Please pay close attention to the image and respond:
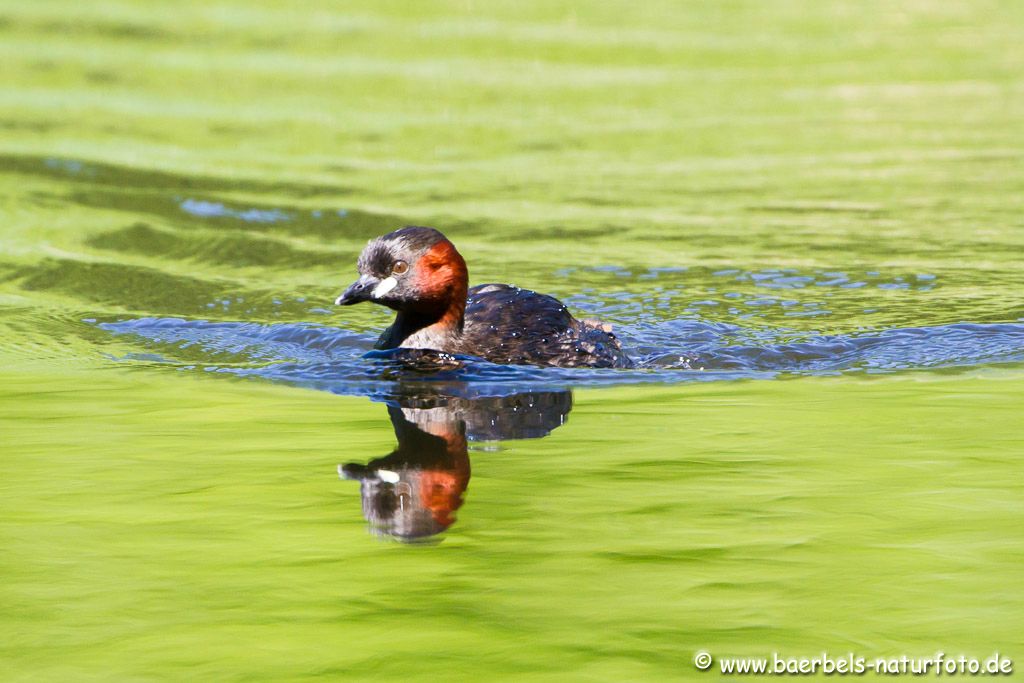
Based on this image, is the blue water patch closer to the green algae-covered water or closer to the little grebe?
the green algae-covered water

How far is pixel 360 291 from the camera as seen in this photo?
783 centimetres

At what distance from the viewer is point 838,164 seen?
46.7 feet

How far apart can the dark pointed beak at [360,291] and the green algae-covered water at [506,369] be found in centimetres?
45

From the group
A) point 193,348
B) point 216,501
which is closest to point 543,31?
point 193,348

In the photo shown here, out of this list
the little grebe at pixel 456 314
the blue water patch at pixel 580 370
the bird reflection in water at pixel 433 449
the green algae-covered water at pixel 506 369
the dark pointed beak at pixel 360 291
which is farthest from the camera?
the little grebe at pixel 456 314

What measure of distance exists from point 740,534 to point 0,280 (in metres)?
7.04

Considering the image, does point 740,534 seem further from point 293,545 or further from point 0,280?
point 0,280

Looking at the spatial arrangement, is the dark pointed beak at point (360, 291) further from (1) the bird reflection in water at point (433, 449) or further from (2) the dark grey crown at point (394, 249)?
(1) the bird reflection in water at point (433, 449)

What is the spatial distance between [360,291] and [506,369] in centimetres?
92

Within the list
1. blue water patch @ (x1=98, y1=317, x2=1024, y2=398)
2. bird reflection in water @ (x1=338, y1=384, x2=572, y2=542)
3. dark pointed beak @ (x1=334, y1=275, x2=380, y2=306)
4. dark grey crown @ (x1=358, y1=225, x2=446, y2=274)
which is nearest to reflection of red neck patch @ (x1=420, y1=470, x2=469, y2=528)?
bird reflection in water @ (x1=338, y1=384, x2=572, y2=542)

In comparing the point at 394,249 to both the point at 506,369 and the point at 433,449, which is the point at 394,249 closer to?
the point at 506,369

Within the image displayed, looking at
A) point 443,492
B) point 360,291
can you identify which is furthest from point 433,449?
point 360,291

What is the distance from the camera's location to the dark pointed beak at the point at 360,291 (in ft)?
25.5

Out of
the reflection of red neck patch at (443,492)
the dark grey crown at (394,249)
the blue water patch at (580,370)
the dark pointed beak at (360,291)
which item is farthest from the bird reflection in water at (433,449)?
the dark grey crown at (394,249)
